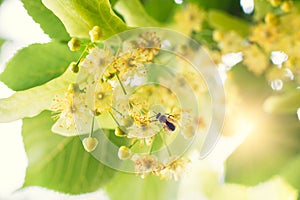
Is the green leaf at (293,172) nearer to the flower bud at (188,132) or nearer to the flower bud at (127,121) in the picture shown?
the flower bud at (188,132)

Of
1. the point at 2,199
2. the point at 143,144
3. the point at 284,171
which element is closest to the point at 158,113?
the point at 143,144

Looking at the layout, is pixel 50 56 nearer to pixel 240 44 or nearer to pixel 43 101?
pixel 43 101

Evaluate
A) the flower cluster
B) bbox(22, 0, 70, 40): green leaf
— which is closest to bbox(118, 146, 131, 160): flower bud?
the flower cluster

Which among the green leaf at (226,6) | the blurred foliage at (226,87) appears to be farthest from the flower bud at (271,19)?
the green leaf at (226,6)

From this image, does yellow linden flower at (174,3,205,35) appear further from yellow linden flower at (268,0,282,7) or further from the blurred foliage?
yellow linden flower at (268,0,282,7)

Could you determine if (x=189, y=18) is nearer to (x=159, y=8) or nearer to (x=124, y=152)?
(x=159, y=8)
